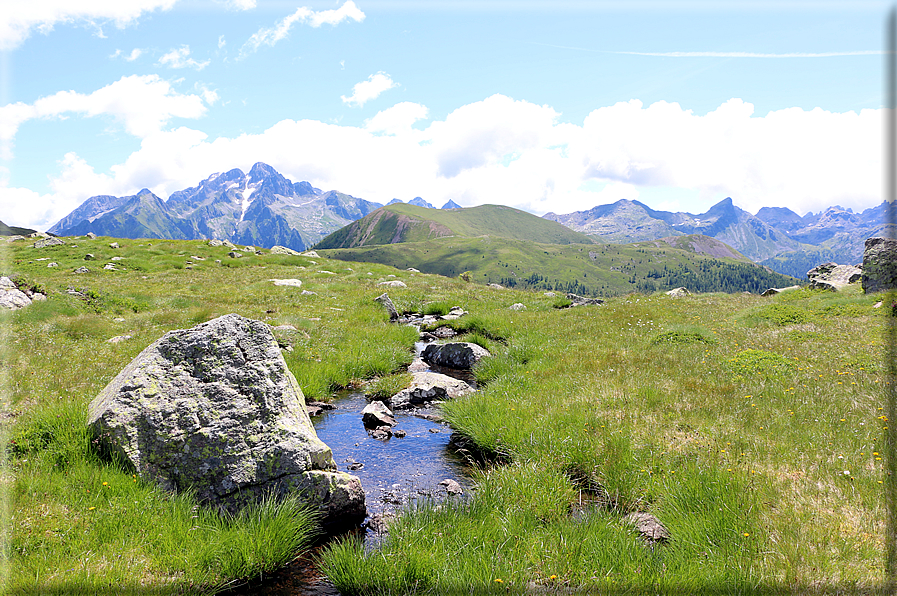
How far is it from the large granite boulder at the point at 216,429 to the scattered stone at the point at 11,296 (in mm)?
15504

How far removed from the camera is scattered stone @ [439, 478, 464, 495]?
26.6 feet

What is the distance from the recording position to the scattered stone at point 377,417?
11.3 meters

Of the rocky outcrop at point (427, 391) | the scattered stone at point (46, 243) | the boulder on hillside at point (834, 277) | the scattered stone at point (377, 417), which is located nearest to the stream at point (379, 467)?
the scattered stone at point (377, 417)

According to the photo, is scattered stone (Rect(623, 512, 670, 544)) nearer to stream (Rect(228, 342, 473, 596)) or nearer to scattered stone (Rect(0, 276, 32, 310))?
stream (Rect(228, 342, 473, 596))

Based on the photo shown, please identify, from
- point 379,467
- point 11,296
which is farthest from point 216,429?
point 11,296

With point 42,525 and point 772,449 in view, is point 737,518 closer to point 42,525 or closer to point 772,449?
point 772,449

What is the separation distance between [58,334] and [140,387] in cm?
1235

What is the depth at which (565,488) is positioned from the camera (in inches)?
302

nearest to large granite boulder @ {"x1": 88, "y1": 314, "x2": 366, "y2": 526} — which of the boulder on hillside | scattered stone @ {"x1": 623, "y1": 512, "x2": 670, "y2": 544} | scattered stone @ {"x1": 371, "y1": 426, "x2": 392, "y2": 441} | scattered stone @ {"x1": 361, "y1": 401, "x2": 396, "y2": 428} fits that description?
scattered stone @ {"x1": 371, "y1": 426, "x2": 392, "y2": 441}

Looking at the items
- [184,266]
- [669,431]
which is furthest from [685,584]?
[184,266]

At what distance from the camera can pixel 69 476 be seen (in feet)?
21.4

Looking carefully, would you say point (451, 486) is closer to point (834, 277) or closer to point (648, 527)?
point (648, 527)

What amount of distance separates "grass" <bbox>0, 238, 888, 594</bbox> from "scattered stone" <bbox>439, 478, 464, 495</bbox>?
440 mm

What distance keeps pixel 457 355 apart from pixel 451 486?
9.52 metres
